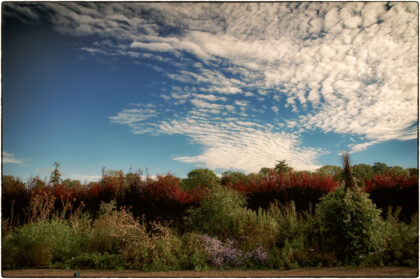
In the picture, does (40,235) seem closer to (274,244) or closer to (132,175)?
(132,175)

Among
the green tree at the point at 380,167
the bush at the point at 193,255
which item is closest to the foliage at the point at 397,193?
the bush at the point at 193,255

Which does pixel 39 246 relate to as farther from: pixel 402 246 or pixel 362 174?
pixel 362 174

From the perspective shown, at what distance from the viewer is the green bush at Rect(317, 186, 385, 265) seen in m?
5.43

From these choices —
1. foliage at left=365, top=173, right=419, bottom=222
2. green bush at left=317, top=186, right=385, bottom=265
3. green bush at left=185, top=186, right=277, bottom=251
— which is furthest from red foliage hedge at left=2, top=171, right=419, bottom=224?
green bush at left=317, top=186, right=385, bottom=265

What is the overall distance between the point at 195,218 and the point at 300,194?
9.74ft

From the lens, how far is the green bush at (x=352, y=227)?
214 inches

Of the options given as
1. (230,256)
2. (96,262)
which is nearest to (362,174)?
(230,256)

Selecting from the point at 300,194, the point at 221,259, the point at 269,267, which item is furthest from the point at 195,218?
the point at 300,194

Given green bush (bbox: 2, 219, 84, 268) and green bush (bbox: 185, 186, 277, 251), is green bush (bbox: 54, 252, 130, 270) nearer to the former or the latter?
green bush (bbox: 2, 219, 84, 268)

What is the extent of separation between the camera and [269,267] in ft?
17.6

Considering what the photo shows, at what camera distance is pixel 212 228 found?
672cm

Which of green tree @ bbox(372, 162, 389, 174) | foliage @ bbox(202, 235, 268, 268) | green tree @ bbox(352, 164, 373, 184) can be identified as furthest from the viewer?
green tree @ bbox(372, 162, 389, 174)

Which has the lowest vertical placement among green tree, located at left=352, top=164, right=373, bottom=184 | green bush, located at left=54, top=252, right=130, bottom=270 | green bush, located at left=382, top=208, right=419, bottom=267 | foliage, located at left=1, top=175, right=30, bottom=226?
green bush, located at left=54, top=252, right=130, bottom=270

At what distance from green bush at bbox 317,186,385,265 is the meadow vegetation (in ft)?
0.06
